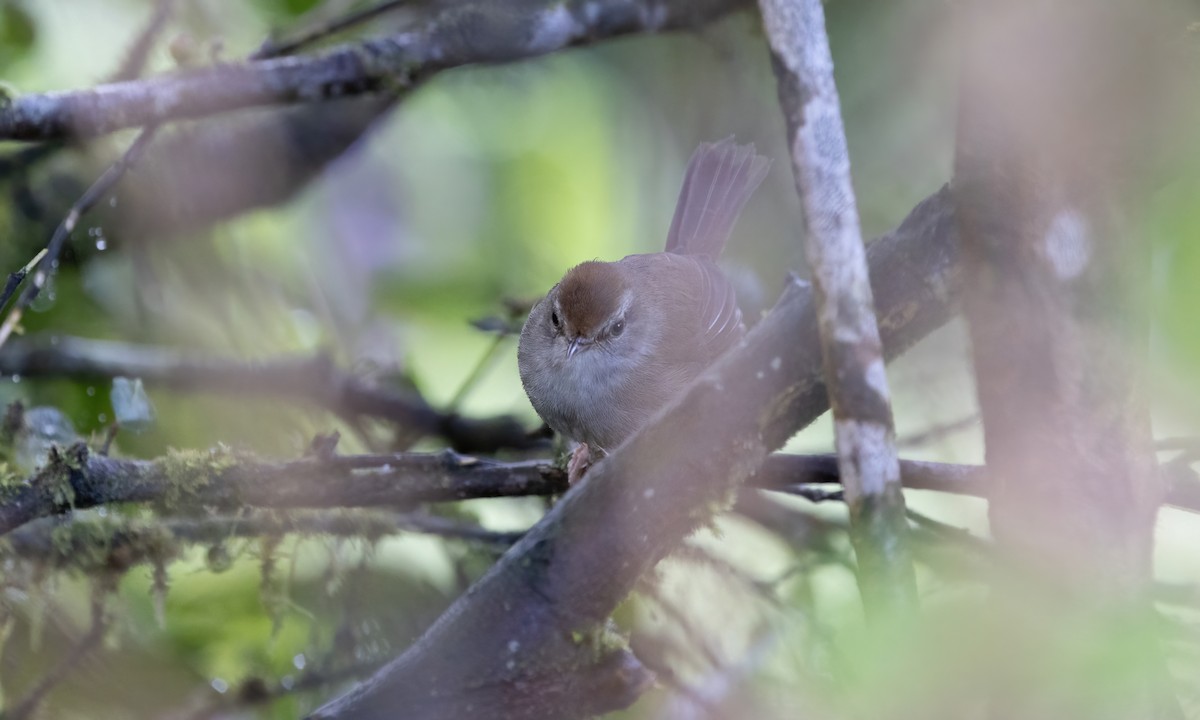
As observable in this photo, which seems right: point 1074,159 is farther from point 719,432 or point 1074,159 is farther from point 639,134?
point 639,134

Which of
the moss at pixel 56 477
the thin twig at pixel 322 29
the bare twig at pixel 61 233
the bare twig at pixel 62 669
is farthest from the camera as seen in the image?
the thin twig at pixel 322 29

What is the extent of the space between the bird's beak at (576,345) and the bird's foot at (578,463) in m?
0.32

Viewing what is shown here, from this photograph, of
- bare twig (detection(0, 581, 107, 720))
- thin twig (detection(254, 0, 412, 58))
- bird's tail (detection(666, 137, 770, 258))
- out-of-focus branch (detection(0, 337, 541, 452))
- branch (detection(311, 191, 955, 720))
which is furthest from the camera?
bird's tail (detection(666, 137, 770, 258))

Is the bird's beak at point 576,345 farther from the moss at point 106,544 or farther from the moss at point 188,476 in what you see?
the moss at point 106,544

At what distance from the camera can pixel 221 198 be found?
16.4 ft

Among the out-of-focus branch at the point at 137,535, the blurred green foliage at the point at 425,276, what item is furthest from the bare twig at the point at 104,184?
the out-of-focus branch at the point at 137,535

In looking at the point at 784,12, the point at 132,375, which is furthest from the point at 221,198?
the point at 784,12

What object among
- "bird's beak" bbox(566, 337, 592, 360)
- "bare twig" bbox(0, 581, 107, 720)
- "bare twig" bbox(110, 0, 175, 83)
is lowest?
"bare twig" bbox(0, 581, 107, 720)

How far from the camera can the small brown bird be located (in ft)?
12.9

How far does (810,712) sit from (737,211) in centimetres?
268

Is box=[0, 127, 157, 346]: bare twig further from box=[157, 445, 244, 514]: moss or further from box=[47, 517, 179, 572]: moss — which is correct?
box=[47, 517, 179, 572]: moss

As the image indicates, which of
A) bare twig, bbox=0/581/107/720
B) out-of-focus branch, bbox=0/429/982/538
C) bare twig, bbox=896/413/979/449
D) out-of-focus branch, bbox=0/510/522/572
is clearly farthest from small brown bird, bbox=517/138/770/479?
bare twig, bbox=0/581/107/720

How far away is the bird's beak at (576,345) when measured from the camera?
4004mm

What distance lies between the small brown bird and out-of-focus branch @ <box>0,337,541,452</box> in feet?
1.81
